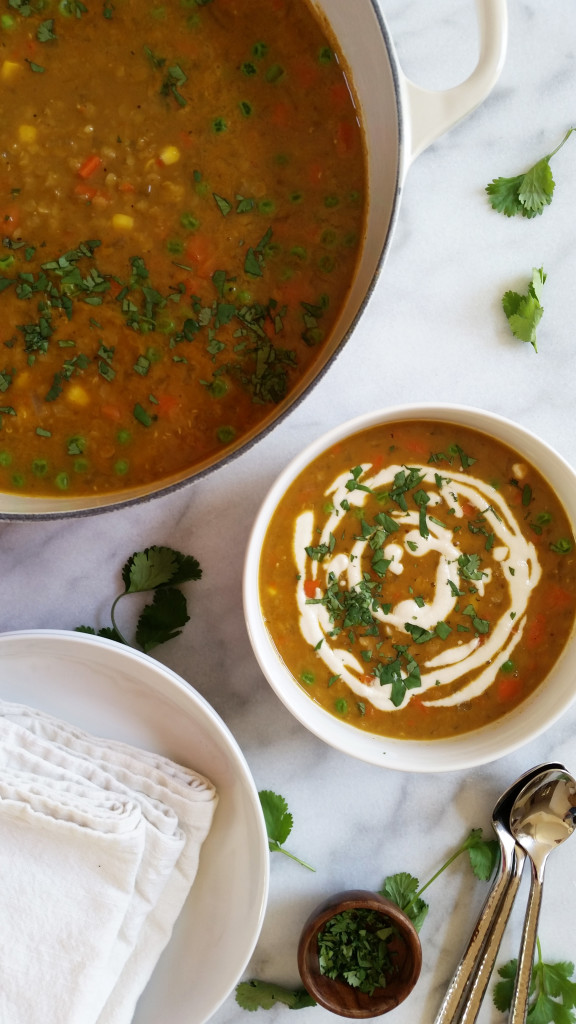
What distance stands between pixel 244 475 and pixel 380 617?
52cm

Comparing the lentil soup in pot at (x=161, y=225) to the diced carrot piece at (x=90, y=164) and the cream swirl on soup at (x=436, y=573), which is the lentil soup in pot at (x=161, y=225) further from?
the cream swirl on soup at (x=436, y=573)

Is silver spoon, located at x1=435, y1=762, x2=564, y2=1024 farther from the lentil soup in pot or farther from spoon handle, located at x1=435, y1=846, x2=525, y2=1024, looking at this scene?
the lentil soup in pot

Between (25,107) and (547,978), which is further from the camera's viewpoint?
(547,978)

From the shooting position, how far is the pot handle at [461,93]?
1.63 m

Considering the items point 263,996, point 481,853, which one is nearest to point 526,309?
point 481,853

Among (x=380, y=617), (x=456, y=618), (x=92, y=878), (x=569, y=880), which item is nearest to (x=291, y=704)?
(x=380, y=617)

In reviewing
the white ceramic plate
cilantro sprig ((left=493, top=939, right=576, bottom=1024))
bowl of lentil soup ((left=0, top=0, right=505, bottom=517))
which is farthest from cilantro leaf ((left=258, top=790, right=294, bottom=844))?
bowl of lentil soup ((left=0, top=0, right=505, bottom=517))

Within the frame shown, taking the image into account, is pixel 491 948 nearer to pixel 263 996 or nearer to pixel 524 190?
pixel 263 996

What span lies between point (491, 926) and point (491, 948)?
6 cm

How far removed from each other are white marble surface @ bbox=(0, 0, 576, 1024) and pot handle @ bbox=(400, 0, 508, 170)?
536mm

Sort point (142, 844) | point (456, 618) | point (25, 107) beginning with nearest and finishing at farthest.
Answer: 1. point (25, 107)
2. point (142, 844)
3. point (456, 618)

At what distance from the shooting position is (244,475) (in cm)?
225

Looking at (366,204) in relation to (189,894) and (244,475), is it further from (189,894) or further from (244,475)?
(189,894)

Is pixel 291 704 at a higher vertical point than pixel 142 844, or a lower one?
higher
